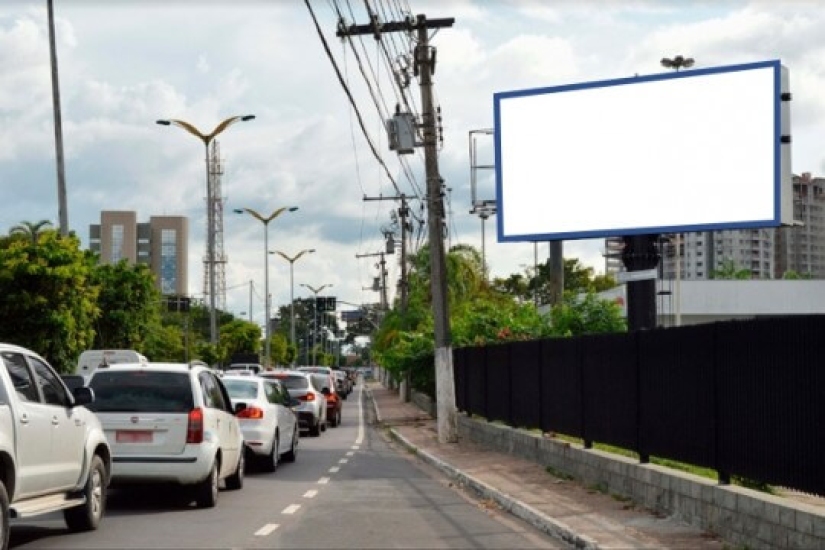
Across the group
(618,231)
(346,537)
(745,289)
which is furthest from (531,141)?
(745,289)

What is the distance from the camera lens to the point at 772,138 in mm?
22766

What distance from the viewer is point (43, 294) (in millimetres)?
41719

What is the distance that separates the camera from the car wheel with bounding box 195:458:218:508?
15.4 meters

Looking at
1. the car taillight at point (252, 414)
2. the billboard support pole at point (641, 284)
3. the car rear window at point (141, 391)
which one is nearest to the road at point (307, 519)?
the car taillight at point (252, 414)

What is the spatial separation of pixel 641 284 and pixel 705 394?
38.4 ft

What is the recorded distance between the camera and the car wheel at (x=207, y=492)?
50.4ft

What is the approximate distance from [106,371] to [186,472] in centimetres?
165

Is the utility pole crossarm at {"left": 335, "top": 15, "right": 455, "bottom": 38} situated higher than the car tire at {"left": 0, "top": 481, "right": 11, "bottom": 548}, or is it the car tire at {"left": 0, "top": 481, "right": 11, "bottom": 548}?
the utility pole crossarm at {"left": 335, "top": 15, "right": 455, "bottom": 38}

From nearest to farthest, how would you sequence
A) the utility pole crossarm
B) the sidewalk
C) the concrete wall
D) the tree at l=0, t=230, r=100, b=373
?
the concrete wall < the sidewalk < the utility pole crossarm < the tree at l=0, t=230, r=100, b=373

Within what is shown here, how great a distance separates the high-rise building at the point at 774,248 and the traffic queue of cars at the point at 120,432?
99272 mm

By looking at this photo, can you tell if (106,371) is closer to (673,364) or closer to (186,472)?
(186,472)

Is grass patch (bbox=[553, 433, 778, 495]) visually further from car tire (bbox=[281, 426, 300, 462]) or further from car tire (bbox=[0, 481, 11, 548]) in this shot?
car tire (bbox=[0, 481, 11, 548])

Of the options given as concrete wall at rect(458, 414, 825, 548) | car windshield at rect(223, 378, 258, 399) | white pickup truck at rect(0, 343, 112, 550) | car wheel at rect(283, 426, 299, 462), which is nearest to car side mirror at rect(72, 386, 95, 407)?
white pickup truck at rect(0, 343, 112, 550)

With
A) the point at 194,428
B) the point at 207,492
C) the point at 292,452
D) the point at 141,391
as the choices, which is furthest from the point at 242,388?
the point at 194,428
